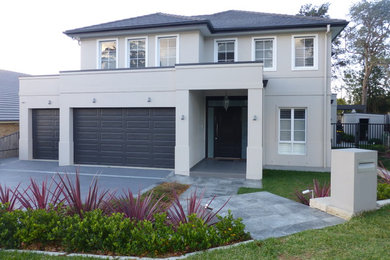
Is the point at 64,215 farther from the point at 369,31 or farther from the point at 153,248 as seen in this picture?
the point at 369,31

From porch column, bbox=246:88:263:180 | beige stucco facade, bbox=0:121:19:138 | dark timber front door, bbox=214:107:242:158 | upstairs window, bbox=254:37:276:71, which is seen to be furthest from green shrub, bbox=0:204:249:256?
beige stucco facade, bbox=0:121:19:138

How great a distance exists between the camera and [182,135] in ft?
32.1

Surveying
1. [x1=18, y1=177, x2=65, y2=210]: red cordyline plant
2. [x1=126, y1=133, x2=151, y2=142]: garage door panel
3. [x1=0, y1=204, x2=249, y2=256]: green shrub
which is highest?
[x1=126, y1=133, x2=151, y2=142]: garage door panel

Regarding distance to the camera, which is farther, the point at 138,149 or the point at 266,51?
the point at 266,51

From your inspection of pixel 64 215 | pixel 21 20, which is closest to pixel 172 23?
pixel 64 215

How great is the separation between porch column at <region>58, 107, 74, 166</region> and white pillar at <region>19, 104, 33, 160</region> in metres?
2.19

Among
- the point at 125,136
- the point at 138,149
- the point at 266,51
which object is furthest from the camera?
the point at 266,51

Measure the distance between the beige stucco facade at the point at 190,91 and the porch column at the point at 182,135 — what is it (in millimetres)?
36

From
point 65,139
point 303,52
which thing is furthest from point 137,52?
point 303,52

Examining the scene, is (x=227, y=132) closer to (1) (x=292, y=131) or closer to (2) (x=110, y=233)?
(1) (x=292, y=131)

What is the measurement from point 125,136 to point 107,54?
4.36m

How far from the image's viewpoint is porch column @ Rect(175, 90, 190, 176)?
972 centimetres

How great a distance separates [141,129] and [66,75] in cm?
403

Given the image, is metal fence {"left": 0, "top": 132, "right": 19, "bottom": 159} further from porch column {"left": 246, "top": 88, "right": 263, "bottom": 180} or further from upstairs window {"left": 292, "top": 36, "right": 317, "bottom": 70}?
upstairs window {"left": 292, "top": 36, "right": 317, "bottom": 70}
